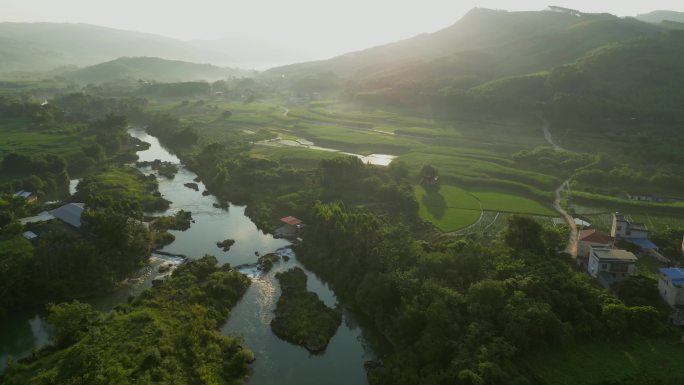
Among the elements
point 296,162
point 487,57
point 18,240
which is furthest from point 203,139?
point 487,57

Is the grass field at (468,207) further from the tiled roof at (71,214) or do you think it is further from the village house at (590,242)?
the tiled roof at (71,214)

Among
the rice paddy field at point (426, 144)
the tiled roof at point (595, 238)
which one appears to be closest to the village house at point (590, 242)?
the tiled roof at point (595, 238)

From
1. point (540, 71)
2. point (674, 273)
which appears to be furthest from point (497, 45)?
point (674, 273)

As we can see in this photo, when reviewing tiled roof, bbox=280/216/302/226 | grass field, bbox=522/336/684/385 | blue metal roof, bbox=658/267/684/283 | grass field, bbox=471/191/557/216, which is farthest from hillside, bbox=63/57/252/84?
grass field, bbox=522/336/684/385

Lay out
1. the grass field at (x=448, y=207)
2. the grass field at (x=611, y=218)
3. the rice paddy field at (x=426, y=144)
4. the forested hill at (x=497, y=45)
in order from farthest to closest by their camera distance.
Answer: the forested hill at (x=497, y=45)
the rice paddy field at (x=426, y=144)
the grass field at (x=448, y=207)
the grass field at (x=611, y=218)

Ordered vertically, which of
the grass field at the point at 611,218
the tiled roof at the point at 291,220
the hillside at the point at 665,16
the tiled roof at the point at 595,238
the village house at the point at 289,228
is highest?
the hillside at the point at 665,16

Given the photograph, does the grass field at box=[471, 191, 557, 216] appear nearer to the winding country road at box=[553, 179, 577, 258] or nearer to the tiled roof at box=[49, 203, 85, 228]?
the winding country road at box=[553, 179, 577, 258]

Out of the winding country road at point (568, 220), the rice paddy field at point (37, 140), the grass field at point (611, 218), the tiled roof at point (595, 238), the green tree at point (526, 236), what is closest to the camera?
the green tree at point (526, 236)
